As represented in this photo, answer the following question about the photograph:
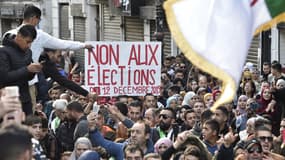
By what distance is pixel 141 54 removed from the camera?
1455 cm

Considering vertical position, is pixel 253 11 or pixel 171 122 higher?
pixel 253 11

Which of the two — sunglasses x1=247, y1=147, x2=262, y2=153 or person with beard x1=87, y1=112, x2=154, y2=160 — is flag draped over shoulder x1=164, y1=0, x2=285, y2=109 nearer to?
sunglasses x1=247, y1=147, x2=262, y2=153

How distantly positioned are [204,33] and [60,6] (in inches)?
1529

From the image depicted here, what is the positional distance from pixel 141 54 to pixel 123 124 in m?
2.26

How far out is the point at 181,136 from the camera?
10328mm

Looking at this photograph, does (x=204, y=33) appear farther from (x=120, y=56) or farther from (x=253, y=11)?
(x=120, y=56)

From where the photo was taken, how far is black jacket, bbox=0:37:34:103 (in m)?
9.17

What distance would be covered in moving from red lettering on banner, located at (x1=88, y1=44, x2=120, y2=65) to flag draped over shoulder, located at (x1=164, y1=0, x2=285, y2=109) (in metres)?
8.04

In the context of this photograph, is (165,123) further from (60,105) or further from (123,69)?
(60,105)

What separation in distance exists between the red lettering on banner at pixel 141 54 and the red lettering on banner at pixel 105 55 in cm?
22

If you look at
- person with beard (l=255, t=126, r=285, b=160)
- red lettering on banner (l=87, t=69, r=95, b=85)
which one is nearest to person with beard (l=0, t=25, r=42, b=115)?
person with beard (l=255, t=126, r=285, b=160)

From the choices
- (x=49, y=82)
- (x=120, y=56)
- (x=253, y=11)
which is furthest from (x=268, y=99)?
(x=253, y=11)

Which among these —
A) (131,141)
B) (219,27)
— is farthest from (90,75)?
(219,27)

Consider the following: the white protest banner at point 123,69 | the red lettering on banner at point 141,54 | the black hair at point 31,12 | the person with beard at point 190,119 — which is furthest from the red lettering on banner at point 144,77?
the black hair at point 31,12
